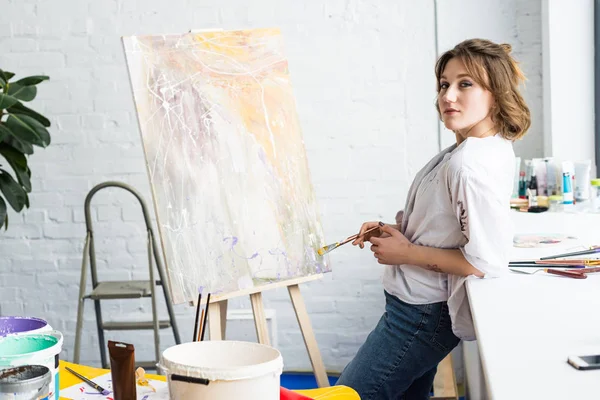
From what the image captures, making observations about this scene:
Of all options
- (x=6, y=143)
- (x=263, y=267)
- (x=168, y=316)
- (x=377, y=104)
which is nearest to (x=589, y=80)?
(x=377, y=104)

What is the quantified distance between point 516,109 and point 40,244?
260 cm

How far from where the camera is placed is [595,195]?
2.98 meters

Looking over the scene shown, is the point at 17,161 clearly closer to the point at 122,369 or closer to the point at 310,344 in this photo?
the point at 310,344

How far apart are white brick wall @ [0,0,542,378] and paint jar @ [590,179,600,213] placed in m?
0.43

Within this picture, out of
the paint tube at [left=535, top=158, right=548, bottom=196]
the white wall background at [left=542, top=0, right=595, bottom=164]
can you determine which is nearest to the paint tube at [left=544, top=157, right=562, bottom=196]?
the paint tube at [left=535, top=158, right=548, bottom=196]

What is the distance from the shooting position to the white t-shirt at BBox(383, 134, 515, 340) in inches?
64.4

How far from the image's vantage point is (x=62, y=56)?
3469 mm

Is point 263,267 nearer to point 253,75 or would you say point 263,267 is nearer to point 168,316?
point 253,75

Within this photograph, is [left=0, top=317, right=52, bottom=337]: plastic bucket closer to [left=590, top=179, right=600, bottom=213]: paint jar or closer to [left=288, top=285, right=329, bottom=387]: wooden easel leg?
[left=288, top=285, right=329, bottom=387]: wooden easel leg

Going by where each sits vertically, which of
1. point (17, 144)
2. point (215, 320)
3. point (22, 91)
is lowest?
point (215, 320)

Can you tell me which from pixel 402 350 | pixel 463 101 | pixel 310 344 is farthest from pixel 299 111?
pixel 402 350

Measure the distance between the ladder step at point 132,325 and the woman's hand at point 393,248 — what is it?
5.29 ft

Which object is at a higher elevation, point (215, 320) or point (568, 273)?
point (568, 273)

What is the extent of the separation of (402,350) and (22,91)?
2.10 metres
